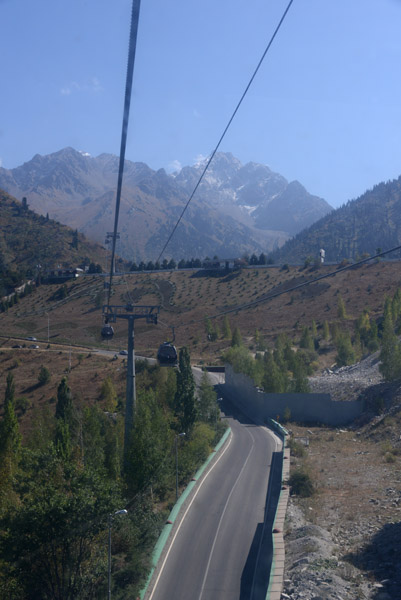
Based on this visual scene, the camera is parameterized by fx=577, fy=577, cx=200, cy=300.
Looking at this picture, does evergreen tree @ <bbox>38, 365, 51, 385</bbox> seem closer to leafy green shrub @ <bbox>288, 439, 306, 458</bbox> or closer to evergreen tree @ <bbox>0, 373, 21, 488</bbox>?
evergreen tree @ <bbox>0, 373, 21, 488</bbox>

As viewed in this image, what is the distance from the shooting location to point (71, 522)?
38.3 ft

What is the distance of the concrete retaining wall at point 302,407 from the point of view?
34.6m

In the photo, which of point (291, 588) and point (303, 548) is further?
point (303, 548)

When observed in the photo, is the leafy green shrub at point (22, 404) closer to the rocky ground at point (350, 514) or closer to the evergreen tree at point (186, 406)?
the evergreen tree at point (186, 406)

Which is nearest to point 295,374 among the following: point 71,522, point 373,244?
point 71,522

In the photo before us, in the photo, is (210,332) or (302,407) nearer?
(302,407)

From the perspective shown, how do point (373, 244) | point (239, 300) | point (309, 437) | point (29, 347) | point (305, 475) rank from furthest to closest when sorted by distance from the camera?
point (373, 244) → point (239, 300) → point (29, 347) → point (309, 437) → point (305, 475)

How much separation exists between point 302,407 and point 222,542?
21644mm

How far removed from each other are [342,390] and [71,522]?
97.1 ft

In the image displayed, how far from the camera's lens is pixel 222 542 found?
1566cm

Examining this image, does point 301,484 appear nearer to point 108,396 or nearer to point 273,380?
point 273,380

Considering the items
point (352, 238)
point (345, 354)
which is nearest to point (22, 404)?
point (345, 354)

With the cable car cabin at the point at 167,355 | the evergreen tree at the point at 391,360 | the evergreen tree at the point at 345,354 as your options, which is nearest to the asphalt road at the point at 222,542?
the cable car cabin at the point at 167,355

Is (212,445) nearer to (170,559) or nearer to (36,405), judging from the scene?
(170,559)
